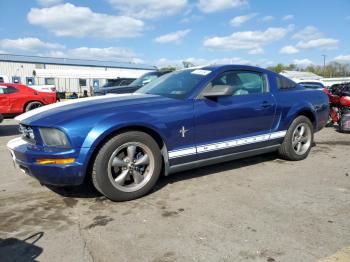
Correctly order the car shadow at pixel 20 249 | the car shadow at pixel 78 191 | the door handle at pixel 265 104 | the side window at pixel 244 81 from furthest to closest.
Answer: the door handle at pixel 265 104
the side window at pixel 244 81
the car shadow at pixel 78 191
the car shadow at pixel 20 249

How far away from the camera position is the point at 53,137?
3332 mm

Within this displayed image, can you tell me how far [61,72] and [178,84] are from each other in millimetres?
30014

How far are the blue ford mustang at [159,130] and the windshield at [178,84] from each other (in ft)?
0.05

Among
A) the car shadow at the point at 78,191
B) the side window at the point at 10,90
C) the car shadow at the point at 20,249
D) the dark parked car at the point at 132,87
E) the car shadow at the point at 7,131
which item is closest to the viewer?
the car shadow at the point at 20,249

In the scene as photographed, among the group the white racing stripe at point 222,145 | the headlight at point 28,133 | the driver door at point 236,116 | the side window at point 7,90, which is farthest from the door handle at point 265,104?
the side window at point 7,90

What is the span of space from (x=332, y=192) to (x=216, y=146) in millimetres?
1444

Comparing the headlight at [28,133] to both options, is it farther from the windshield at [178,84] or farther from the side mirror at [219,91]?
the side mirror at [219,91]

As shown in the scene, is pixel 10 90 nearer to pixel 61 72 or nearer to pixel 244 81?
pixel 244 81

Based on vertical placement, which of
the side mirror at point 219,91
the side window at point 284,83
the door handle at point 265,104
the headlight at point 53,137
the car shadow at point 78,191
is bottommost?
the car shadow at point 78,191

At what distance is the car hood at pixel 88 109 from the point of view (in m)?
3.40

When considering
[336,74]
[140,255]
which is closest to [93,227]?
[140,255]

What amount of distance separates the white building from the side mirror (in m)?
27.4

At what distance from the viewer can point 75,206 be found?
351cm

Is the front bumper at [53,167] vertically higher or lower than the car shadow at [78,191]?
higher
